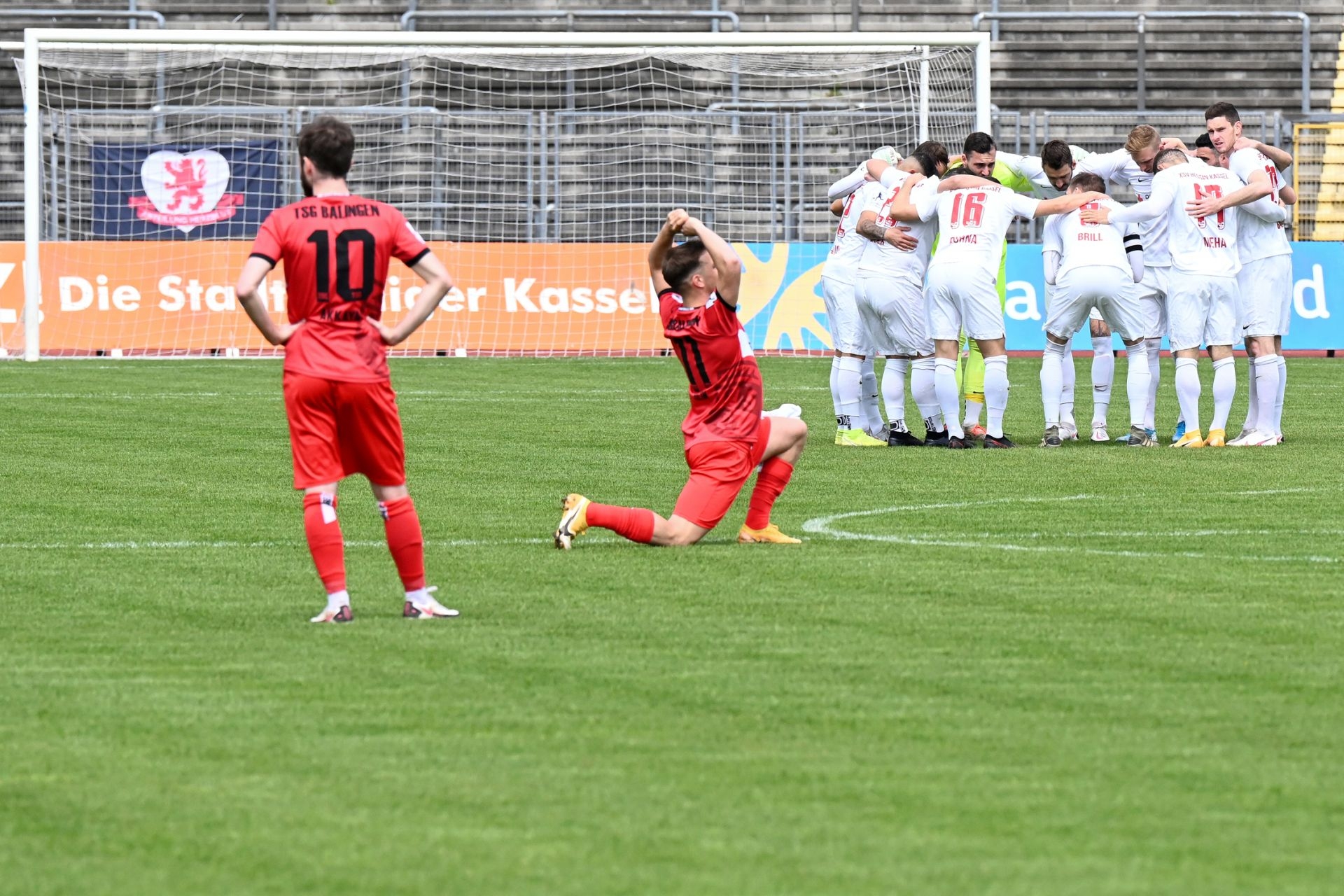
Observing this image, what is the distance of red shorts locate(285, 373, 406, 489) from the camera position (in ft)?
23.0

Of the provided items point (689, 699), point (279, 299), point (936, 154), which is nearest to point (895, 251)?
point (936, 154)

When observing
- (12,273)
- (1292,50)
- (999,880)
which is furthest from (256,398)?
(1292,50)

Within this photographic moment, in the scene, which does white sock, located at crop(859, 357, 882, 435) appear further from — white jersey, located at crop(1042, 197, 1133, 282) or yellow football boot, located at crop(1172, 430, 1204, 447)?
yellow football boot, located at crop(1172, 430, 1204, 447)

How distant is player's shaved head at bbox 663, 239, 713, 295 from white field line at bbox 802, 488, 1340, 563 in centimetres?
136

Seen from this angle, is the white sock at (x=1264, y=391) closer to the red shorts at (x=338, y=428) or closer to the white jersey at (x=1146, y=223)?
the white jersey at (x=1146, y=223)

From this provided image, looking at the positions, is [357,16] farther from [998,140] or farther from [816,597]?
[816,597]

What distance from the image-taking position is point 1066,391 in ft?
48.8

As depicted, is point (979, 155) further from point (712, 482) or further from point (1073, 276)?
point (712, 482)

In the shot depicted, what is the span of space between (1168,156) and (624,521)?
22.2 feet

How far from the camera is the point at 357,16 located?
102 ft

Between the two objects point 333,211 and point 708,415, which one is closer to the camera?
point 333,211

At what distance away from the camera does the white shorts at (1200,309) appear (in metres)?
14.2

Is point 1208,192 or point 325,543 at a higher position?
point 1208,192

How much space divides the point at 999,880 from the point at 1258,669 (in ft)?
7.85
